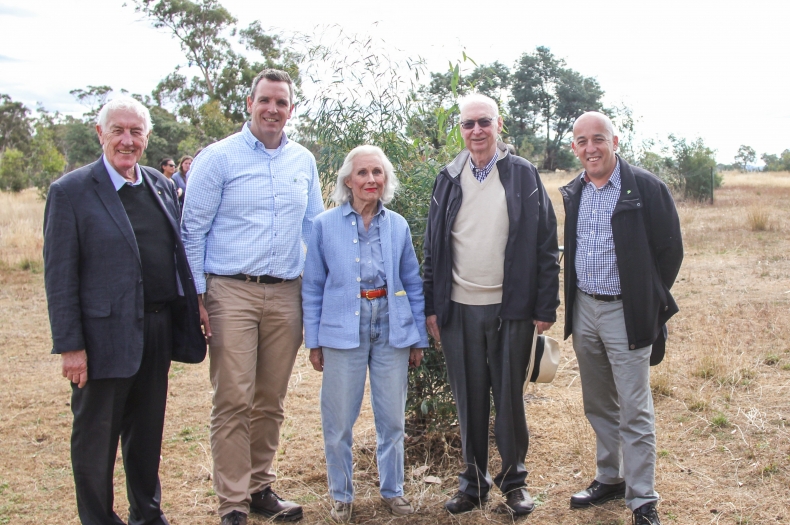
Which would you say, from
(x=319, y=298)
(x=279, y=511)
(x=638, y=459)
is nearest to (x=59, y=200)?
(x=319, y=298)

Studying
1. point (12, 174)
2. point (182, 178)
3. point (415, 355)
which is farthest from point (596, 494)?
point (12, 174)

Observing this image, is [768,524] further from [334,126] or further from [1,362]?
[1,362]

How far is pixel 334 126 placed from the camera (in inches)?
167

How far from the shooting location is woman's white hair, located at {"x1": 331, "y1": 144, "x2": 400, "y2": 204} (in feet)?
11.6

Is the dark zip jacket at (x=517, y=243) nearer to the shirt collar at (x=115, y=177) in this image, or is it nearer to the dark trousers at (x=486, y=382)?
the dark trousers at (x=486, y=382)

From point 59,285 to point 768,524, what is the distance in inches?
140

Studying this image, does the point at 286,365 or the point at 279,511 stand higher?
the point at 286,365

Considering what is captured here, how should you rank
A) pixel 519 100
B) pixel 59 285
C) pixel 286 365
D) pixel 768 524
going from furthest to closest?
pixel 519 100 < pixel 286 365 < pixel 768 524 < pixel 59 285

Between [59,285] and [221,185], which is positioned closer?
[59,285]

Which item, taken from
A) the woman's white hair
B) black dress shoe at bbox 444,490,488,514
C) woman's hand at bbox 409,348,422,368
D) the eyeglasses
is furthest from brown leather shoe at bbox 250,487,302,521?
the eyeglasses

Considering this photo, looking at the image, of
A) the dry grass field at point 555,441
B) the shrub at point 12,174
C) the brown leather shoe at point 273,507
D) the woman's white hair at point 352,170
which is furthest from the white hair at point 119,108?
the shrub at point 12,174

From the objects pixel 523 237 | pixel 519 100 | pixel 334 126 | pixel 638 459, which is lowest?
pixel 638 459

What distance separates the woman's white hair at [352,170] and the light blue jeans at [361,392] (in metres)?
0.55

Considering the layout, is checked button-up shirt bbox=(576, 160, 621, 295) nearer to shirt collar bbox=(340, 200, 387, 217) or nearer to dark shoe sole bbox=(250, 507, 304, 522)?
shirt collar bbox=(340, 200, 387, 217)
